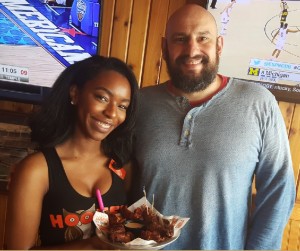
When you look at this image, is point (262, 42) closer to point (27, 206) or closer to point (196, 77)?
point (196, 77)

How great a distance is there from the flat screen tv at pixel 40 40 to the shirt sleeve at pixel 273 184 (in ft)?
4.07

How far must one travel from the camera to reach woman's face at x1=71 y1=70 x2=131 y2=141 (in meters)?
1.40

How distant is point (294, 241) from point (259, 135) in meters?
1.18

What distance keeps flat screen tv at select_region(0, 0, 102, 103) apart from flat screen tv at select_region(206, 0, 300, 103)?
2.38ft

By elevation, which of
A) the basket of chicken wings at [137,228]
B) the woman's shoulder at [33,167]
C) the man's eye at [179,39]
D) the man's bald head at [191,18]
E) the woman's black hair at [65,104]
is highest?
the man's bald head at [191,18]

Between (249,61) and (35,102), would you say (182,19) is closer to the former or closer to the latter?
(249,61)

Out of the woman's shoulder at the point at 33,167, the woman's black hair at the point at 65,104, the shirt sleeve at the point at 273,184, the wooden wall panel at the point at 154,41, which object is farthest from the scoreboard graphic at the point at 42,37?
the shirt sleeve at the point at 273,184

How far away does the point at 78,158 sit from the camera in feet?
4.75

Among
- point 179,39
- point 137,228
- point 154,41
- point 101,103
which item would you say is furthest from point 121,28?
point 137,228

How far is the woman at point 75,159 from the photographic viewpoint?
4.27ft

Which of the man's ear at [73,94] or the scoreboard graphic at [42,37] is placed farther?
the scoreboard graphic at [42,37]

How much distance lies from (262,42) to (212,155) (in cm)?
99

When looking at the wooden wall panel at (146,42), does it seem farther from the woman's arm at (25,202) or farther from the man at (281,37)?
the woman's arm at (25,202)

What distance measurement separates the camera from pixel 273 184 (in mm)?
1542
